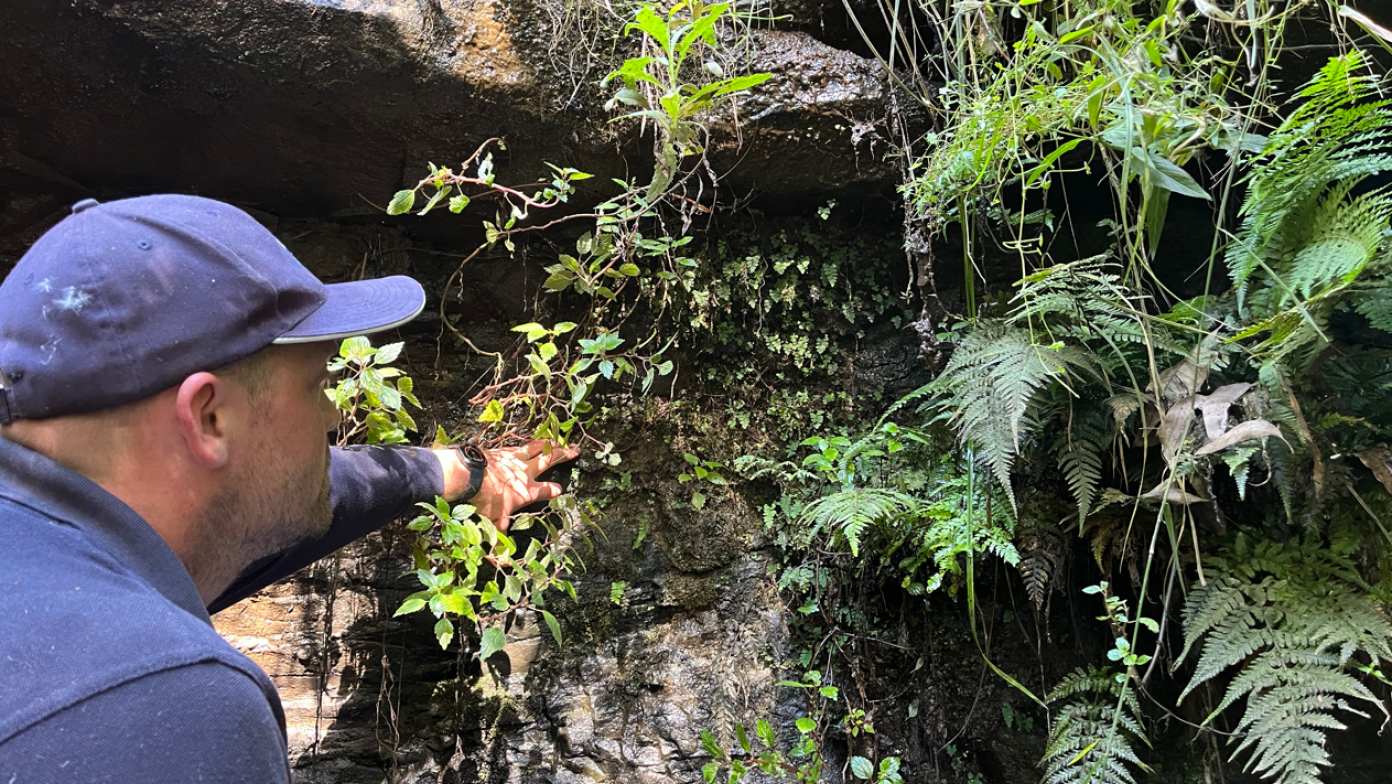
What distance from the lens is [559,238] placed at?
2.61m

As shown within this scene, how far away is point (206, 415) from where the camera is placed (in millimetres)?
1040

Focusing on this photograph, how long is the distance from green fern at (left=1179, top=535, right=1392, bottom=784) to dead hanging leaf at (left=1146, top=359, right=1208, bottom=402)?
0.42 m

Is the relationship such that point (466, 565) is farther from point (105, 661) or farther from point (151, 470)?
point (105, 661)

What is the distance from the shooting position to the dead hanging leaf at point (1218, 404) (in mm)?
1678

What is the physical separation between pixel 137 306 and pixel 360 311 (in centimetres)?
32

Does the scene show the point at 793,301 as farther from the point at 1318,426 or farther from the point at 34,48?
the point at 34,48

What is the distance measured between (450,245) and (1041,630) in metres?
2.52

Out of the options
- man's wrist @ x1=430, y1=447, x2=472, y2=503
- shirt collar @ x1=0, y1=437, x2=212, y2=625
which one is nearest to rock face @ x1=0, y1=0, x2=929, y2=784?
man's wrist @ x1=430, y1=447, x2=472, y2=503

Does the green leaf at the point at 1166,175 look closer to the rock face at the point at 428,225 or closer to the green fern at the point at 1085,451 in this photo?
the green fern at the point at 1085,451

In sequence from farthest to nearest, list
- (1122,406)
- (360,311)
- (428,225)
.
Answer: (428,225), (1122,406), (360,311)

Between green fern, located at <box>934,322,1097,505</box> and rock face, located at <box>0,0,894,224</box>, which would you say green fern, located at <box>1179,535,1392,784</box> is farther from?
rock face, located at <box>0,0,894,224</box>

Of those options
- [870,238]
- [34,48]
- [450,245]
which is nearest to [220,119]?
[34,48]

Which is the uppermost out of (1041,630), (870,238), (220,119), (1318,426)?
(220,119)

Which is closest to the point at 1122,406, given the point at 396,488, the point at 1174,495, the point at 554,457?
the point at 1174,495
